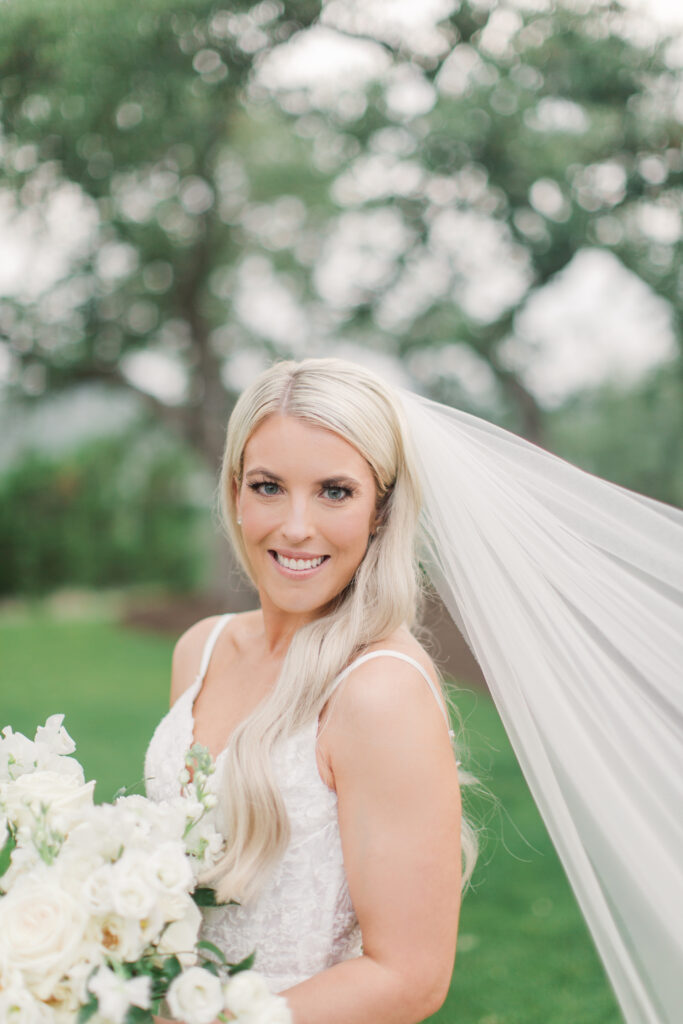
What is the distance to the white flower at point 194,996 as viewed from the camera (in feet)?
4.41

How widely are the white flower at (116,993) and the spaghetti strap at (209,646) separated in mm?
1080

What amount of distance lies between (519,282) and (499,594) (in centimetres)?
713

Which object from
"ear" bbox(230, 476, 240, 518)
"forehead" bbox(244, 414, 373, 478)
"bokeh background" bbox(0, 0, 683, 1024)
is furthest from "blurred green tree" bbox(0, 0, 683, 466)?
"forehead" bbox(244, 414, 373, 478)

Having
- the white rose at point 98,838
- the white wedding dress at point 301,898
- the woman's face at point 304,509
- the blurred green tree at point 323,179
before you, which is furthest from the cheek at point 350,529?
the blurred green tree at point 323,179

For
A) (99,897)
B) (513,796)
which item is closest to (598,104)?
(513,796)

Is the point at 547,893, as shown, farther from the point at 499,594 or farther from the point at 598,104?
the point at 598,104

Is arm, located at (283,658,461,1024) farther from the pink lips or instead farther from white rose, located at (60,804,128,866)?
white rose, located at (60,804,128,866)

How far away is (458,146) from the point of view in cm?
699

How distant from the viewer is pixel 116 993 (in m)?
Result: 1.33

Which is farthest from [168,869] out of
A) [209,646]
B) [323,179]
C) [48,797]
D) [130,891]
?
[323,179]

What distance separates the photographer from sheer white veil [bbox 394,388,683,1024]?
5.89 feet

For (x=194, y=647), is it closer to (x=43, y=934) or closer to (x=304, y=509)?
(x=304, y=509)

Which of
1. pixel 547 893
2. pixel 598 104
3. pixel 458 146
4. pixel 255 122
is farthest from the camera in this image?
pixel 255 122

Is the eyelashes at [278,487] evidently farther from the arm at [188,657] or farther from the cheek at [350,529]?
the arm at [188,657]
